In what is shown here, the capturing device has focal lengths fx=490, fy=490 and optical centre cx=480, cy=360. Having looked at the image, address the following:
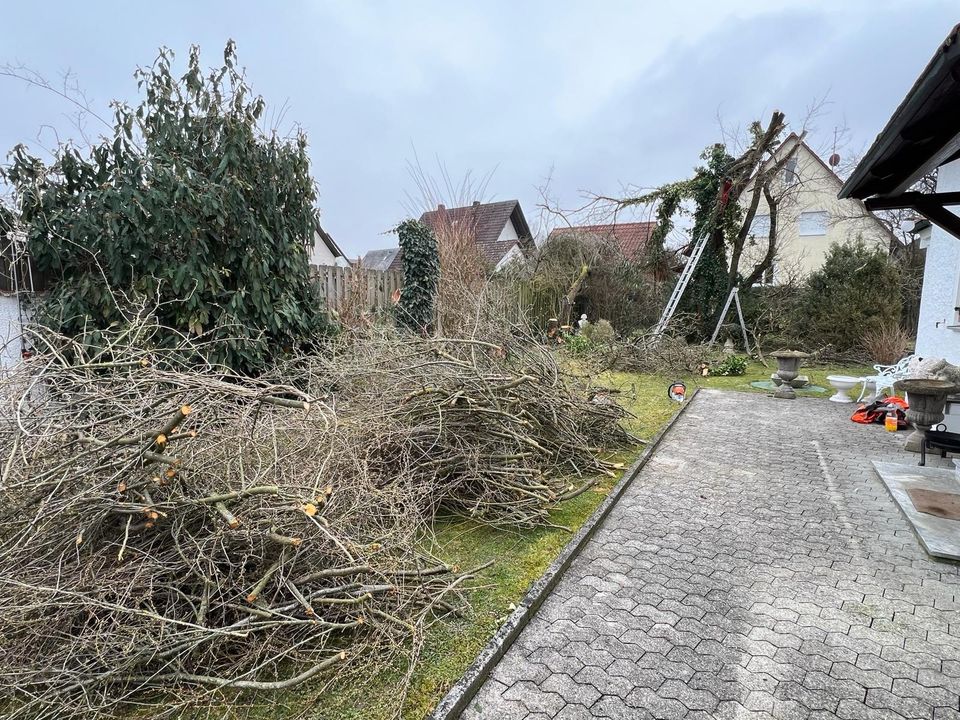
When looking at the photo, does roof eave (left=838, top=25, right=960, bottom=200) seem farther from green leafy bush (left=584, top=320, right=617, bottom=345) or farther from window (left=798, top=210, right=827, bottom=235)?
window (left=798, top=210, right=827, bottom=235)

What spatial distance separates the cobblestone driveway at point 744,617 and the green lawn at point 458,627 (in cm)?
19

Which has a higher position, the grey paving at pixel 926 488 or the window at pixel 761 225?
the window at pixel 761 225

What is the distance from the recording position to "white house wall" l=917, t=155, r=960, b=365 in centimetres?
751

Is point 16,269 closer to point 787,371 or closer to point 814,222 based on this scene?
point 787,371

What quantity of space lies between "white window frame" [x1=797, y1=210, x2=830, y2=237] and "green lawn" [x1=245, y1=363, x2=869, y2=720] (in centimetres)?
2572

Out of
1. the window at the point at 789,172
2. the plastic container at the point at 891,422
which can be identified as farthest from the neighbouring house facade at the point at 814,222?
the plastic container at the point at 891,422

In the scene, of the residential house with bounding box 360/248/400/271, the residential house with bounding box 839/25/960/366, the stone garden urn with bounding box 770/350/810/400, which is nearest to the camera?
the residential house with bounding box 839/25/960/366

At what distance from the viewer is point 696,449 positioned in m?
6.24

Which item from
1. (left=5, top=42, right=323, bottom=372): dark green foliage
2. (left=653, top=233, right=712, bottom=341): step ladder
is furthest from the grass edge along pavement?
(left=653, top=233, right=712, bottom=341): step ladder

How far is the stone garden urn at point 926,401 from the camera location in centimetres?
545

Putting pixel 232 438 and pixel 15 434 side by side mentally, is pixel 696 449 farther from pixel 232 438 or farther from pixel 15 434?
pixel 15 434

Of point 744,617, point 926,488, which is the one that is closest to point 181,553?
point 744,617

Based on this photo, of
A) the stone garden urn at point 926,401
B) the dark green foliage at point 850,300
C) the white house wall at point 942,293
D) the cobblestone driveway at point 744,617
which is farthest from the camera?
the dark green foliage at point 850,300

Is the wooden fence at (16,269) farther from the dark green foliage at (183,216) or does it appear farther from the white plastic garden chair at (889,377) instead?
the white plastic garden chair at (889,377)
